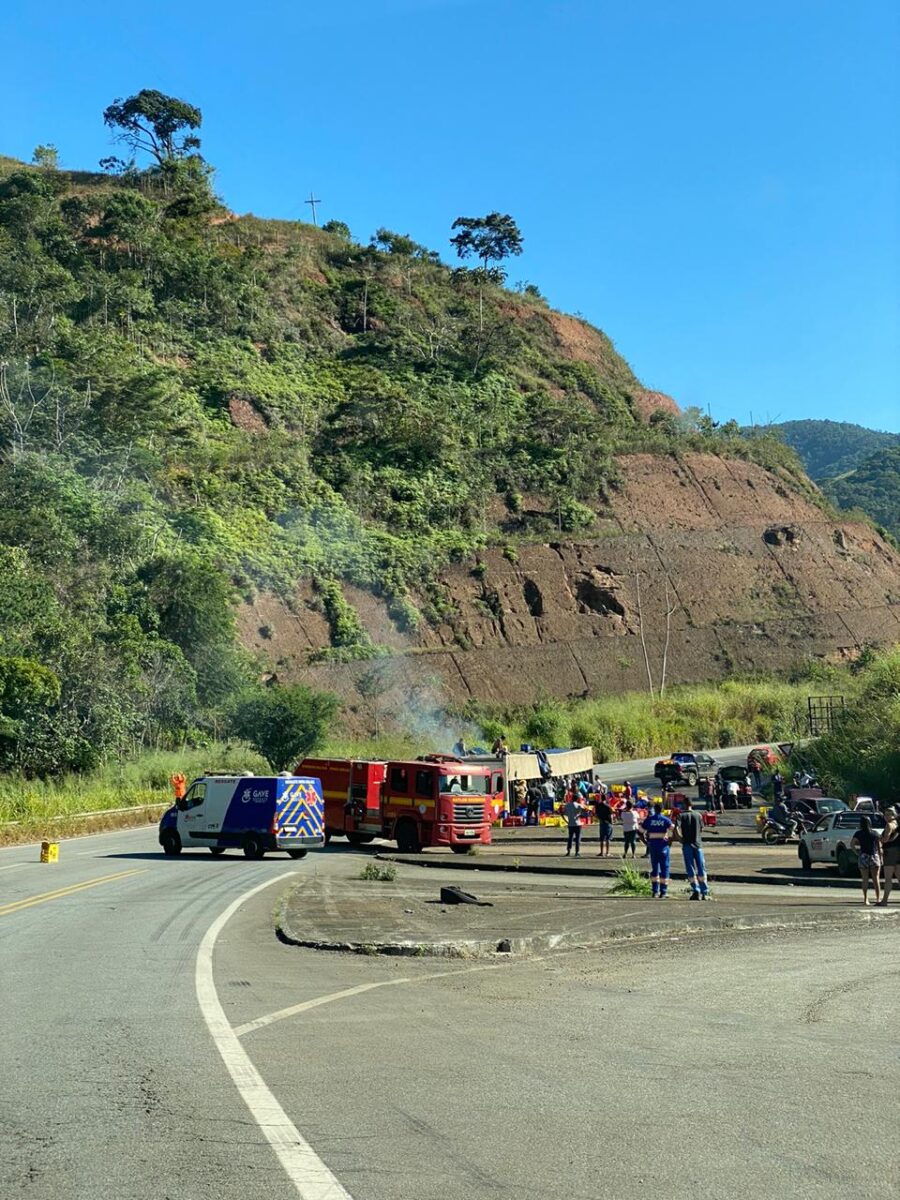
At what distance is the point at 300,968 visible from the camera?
1246cm

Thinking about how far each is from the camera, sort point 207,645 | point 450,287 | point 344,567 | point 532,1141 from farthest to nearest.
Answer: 1. point 450,287
2. point 344,567
3. point 207,645
4. point 532,1141

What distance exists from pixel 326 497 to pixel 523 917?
205ft

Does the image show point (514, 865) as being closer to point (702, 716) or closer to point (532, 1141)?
point (532, 1141)

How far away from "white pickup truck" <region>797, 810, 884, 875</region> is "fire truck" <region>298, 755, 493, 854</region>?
10154mm

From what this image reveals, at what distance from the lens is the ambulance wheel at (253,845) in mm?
30750

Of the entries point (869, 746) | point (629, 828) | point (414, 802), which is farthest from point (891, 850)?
point (869, 746)

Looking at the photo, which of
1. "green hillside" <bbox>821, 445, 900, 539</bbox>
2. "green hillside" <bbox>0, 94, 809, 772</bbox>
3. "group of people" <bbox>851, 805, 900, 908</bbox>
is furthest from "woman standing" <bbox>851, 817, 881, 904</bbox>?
"green hillside" <bbox>821, 445, 900, 539</bbox>

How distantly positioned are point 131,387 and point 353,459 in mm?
15808

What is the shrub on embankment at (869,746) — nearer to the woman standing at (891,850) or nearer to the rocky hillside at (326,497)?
the woman standing at (891,850)

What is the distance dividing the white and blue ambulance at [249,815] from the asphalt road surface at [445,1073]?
16188mm

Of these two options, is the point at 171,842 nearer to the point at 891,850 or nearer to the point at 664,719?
the point at 891,850

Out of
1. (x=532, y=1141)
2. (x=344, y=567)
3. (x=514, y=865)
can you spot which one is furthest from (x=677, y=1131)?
(x=344, y=567)

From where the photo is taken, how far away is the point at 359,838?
3700cm

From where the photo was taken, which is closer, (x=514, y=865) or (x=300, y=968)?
(x=300, y=968)
